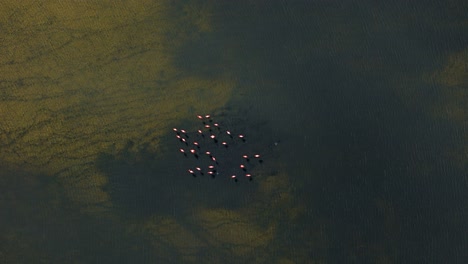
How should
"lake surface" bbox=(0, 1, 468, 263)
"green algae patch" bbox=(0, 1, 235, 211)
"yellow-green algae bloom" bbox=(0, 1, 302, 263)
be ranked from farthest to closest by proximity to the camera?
1. "green algae patch" bbox=(0, 1, 235, 211)
2. "yellow-green algae bloom" bbox=(0, 1, 302, 263)
3. "lake surface" bbox=(0, 1, 468, 263)

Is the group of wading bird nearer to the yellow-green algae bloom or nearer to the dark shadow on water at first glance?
the dark shadow on water

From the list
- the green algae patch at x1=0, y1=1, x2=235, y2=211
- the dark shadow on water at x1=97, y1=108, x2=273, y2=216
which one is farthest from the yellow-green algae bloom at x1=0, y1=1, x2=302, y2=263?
the dark shadow on water at x1=97, y1=108, x2=273, y2=216

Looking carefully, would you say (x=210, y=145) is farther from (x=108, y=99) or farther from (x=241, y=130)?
(x=108, y=99)

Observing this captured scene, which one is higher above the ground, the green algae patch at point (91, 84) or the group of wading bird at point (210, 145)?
the green algae patch at point (91, 84)

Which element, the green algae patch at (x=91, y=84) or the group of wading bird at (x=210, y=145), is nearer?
the group of wading bird at (x=210, y=145)

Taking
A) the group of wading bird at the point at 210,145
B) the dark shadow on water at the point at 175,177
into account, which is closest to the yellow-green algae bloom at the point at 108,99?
the dark shadow on water at the point at 175,177

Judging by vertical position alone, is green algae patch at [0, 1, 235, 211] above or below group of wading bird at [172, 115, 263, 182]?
above

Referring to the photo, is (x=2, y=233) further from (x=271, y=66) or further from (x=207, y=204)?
(x=271, y=66)

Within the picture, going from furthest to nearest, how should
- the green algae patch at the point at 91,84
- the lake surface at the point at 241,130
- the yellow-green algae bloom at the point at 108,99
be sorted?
the green algae patch at the point at 91,84, the yellow-green algae bloom at the point at 108,99, the lake surface at the point at 241,130

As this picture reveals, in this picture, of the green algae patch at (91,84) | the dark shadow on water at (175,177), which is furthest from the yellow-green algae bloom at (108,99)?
the dark shadow on water at (175,177)

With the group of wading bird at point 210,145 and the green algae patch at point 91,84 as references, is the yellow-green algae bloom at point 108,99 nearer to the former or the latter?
the green algae patch at point 91,84

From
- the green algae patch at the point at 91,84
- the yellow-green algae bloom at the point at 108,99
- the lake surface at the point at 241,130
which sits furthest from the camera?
the green algae patch at the point at 91,84
